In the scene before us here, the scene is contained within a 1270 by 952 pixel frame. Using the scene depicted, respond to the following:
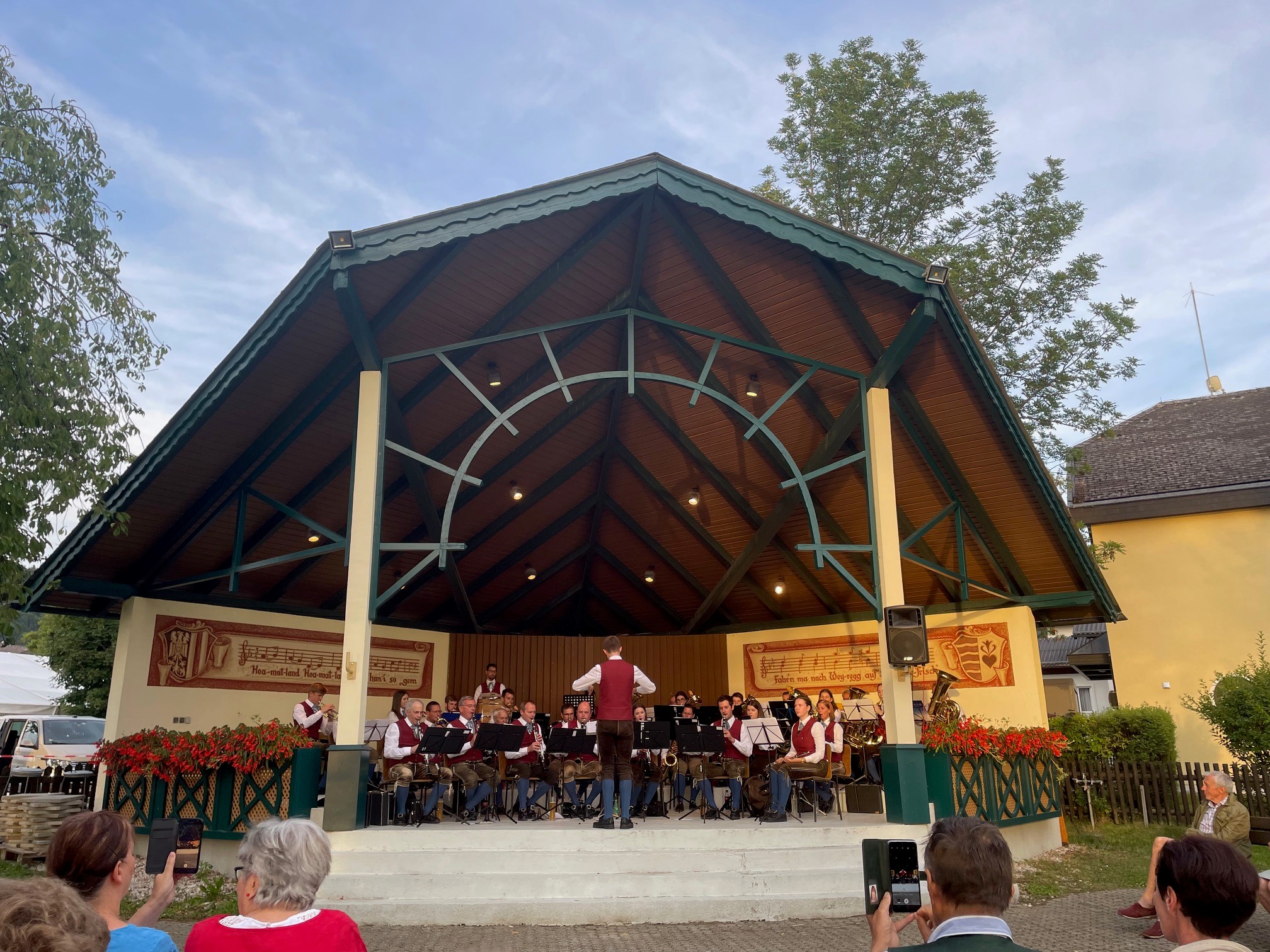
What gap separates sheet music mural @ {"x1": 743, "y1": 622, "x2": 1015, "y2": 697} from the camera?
43.7ft

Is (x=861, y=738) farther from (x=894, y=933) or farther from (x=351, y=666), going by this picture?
(x=894, y=933)

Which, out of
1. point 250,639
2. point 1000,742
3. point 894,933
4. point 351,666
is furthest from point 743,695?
point 894,933

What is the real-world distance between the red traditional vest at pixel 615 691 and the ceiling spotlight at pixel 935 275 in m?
4.46

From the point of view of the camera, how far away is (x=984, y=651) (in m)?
13.4

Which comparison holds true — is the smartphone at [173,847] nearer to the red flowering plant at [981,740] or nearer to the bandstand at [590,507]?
the bandstand at [590,507]

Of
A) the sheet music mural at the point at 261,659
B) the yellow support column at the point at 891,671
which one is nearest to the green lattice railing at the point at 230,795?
the sheet music mural at the point at 261,659

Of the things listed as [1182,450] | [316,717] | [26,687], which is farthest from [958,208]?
[26,687]

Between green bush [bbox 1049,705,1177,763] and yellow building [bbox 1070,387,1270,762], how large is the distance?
6.74 ft

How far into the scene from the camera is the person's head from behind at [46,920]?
1.28m

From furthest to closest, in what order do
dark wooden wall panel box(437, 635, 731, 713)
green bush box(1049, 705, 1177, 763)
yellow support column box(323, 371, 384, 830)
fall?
dark wooden wall panel box(437, 635, 731, 713)
green bush box(1049, 705, 1177, 763)
yellow support column box(323, 371, 384, 830)

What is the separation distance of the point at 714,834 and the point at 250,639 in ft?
27.9

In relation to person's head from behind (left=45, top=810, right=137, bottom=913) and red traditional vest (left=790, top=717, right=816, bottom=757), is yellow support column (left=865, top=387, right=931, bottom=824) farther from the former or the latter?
person's head from behind (left=45, top=810, right=137, bottom=913)

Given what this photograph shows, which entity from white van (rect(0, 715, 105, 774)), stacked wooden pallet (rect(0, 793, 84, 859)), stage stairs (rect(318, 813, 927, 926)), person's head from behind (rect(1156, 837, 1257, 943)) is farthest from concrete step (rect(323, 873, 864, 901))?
white van (rect(0, 715, 105, 774))

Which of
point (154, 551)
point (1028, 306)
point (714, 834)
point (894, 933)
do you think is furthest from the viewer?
point (1028, 306)
